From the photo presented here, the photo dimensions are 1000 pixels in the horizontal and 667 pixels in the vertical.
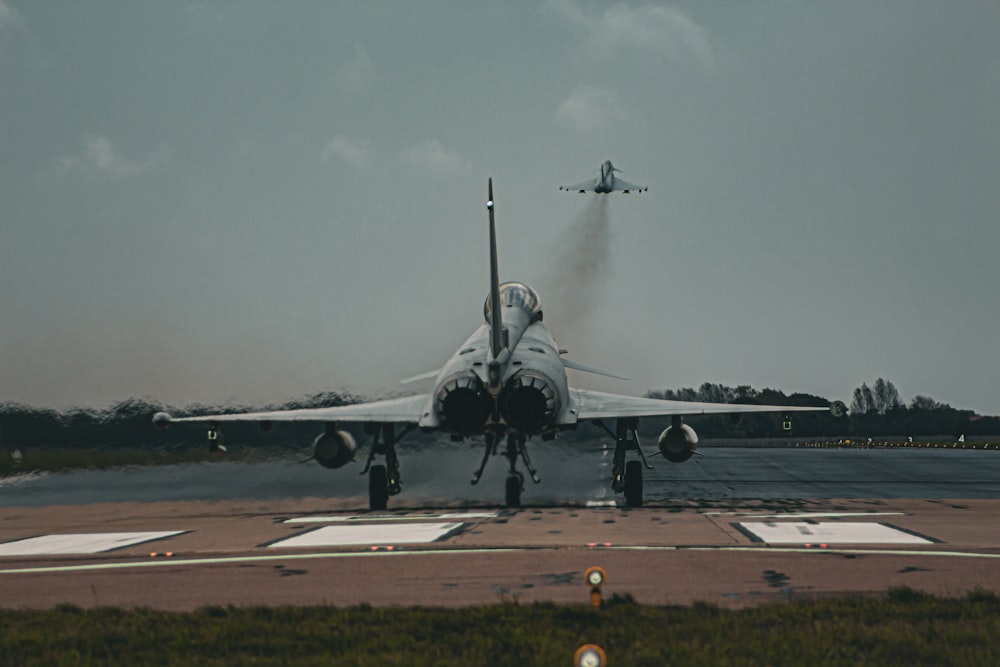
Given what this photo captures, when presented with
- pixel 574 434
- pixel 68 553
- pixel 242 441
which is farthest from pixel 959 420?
pixel 68 553

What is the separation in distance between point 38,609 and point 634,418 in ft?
55.7

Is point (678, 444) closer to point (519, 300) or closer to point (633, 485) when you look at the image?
point (633, 485)

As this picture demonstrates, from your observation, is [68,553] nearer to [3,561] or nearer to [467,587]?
[3,561]

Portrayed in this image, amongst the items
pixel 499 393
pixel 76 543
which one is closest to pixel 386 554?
pixel 76 543

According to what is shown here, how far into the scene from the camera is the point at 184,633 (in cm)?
837

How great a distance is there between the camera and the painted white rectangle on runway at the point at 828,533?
14680 mm

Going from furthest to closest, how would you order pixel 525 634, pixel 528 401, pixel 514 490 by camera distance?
pixel 514 490 → pixel 528 401 → pixel 525 634

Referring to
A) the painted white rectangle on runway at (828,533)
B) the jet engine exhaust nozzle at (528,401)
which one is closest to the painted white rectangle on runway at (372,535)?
the jet engine exhaust nozzle at (528,401)

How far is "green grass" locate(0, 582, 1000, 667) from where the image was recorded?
726cm

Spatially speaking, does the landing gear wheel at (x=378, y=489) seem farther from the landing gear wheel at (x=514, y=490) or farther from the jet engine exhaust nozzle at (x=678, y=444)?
the jet engine exhaust nozzle at (x=678, y=444)

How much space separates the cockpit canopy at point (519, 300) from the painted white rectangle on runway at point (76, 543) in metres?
11.6

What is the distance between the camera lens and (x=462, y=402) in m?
20.8

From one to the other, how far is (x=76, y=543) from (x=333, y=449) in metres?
7.80

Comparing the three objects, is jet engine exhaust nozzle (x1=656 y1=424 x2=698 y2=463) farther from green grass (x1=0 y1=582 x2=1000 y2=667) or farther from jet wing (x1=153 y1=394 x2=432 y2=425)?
green grass (x1=0 y1=582 x2=1000 y2=667)
